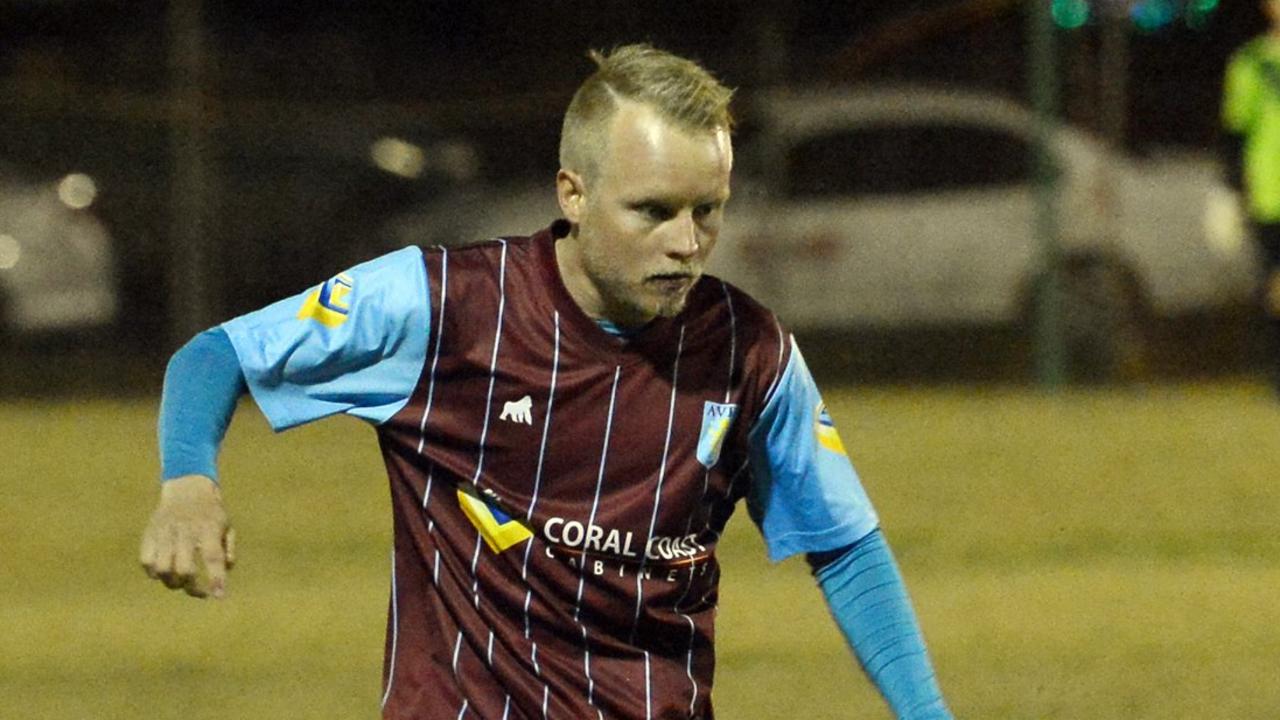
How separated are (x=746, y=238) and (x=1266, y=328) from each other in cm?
317

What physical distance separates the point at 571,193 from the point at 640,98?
0.67ft

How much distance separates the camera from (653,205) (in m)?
3.13

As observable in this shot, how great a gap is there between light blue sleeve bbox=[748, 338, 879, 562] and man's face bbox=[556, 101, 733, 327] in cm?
24

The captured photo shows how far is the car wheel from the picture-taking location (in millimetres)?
13414

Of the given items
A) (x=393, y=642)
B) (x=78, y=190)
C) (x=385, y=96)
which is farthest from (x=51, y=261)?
(x=393, y=642)

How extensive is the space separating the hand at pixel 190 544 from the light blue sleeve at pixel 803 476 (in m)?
0.84

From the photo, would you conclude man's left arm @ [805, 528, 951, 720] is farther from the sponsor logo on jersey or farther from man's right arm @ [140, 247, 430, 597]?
man's right arm @ [140, 247, 430, 597]

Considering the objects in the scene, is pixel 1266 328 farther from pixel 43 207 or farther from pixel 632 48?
pixel 632 48

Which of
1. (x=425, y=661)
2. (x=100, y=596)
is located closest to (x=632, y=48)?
(x=425, y=661)

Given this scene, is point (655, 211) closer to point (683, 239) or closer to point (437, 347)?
point (683, 239)

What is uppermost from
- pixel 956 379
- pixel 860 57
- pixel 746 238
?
pixel 860 57

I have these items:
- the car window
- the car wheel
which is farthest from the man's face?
the car window

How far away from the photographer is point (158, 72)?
46.4 ft

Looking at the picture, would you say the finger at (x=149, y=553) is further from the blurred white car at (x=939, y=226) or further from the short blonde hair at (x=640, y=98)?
the blurred white car at (x=939, y=226)
